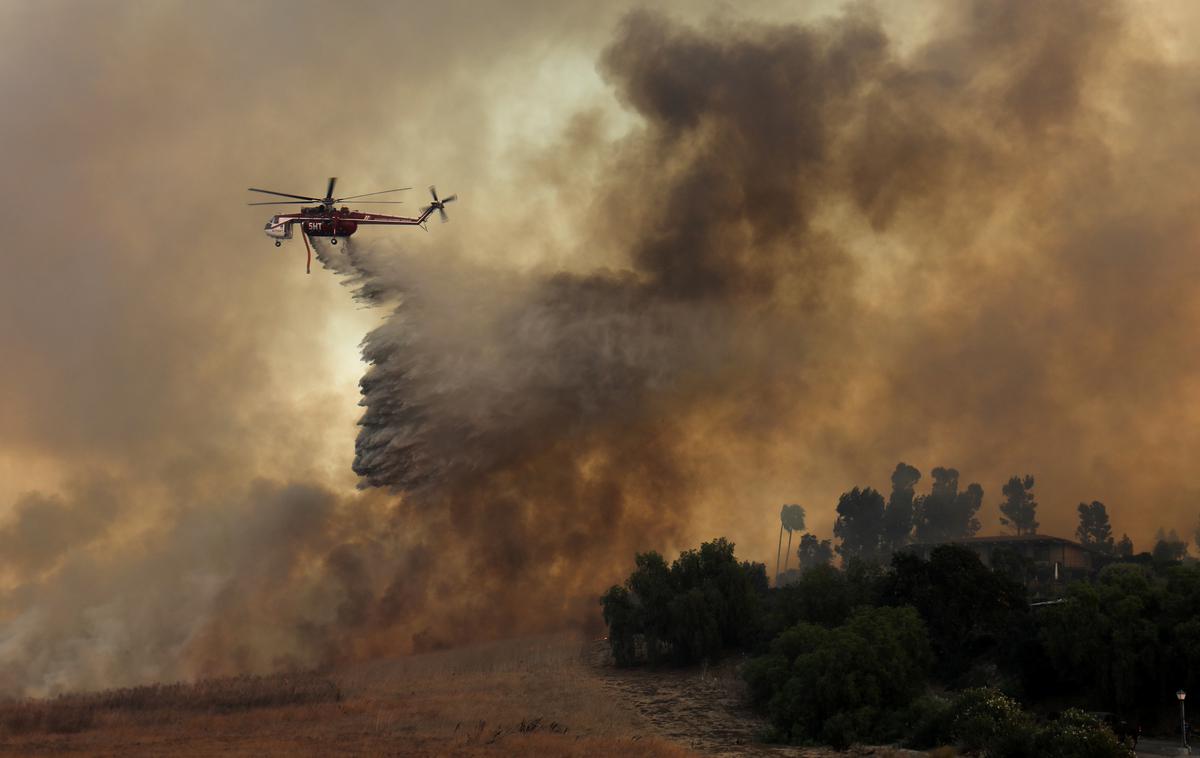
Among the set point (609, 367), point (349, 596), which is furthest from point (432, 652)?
point (609, 367)

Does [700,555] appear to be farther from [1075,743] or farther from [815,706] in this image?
[1075,743]

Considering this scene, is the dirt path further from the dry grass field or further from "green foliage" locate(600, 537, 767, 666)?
"green foliage" locate(600, 537, 767, 666)

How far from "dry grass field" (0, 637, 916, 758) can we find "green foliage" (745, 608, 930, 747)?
265cm

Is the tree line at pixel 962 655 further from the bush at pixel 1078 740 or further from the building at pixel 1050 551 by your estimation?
the building at pixel 1050 551

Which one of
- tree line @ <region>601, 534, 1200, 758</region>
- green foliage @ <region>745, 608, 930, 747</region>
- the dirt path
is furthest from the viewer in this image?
green foliage @ <region>745, 608, 930, 747</region>

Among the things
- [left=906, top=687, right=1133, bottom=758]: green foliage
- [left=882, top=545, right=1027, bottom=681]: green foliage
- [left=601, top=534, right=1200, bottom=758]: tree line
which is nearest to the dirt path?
[left=601, top=534, right=1200, bottom=758]: tree line

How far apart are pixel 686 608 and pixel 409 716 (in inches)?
1114

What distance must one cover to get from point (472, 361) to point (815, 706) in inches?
1691

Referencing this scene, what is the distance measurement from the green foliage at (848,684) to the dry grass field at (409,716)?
2.65m

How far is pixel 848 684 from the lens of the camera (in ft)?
187

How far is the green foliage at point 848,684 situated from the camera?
55.8m

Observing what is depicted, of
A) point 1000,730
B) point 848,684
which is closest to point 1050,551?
point 848,684

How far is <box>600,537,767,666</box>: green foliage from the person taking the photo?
8300 cm

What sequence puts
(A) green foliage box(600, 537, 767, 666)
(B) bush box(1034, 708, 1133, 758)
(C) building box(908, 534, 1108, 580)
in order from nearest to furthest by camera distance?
(B) bush box(1034, 708, 1133, 758) < (A) green foliage box(600, 537, 767, 666) < (C) building box(908, 534, 1108, 580)
